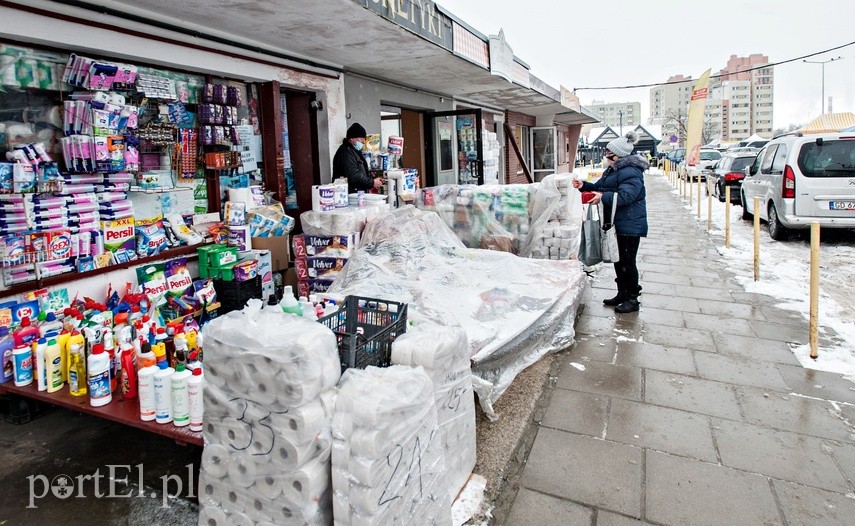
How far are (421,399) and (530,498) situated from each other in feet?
3.59

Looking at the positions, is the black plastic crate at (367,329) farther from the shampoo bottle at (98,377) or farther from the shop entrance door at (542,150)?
the shop entrance door at (542,150)

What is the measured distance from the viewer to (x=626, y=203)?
5.71 meters

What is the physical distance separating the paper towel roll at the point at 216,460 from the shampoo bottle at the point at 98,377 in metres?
Answer: 1.07

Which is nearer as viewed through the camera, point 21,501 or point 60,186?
point 21,501

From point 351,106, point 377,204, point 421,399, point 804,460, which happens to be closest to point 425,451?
point 421,399

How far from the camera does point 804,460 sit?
3074 millimetres

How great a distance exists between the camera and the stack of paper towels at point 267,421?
1972 millimetres

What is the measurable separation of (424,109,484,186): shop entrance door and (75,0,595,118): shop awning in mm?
1842

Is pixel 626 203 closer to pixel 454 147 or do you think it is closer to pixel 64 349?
pixel 64 349

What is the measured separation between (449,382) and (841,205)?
30.5 feet

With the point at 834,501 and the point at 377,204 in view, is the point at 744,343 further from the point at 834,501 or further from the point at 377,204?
the point at 377,204

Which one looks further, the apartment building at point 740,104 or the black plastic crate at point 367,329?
the apartment building at point 740,104

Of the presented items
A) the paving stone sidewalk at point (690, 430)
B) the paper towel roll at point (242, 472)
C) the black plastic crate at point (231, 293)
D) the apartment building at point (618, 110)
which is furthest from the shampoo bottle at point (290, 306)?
the apartment building at point (618, 110)

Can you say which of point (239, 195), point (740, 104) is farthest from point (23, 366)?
point (740, 104)
